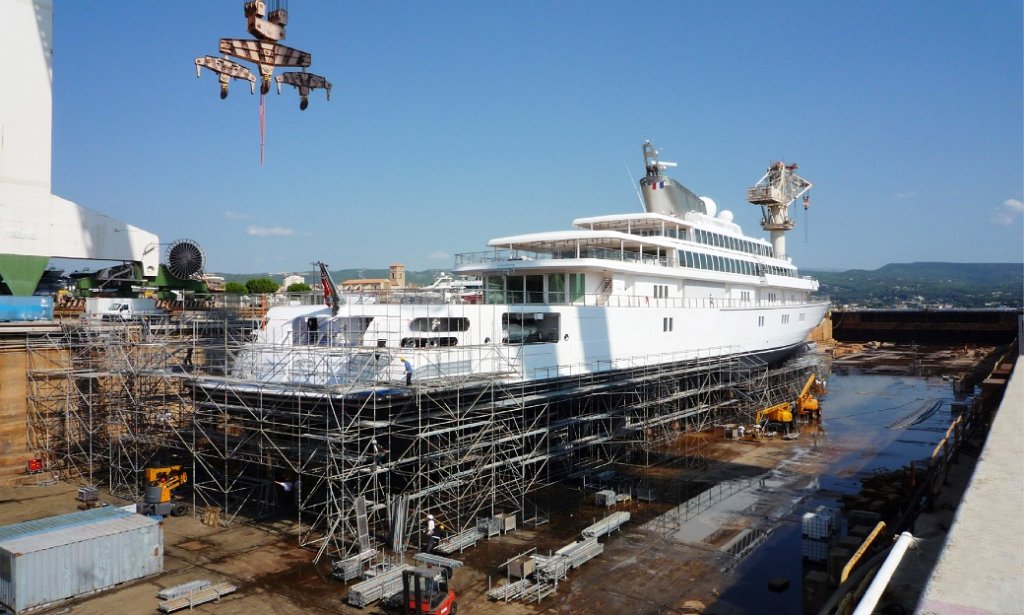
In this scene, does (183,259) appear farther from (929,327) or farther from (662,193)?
(929,327)

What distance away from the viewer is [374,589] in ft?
44.0

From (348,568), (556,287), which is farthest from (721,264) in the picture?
(348,568)

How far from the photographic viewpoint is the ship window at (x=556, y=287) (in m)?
25.1

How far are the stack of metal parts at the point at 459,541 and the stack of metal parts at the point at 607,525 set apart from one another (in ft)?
8.67

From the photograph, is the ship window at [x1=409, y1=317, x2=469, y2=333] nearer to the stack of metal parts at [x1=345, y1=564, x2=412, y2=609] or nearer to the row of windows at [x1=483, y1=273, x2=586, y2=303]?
the row of windows at [x1=483, y1=273, x2=586, y2=303]

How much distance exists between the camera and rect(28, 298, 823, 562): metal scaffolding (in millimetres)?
16312

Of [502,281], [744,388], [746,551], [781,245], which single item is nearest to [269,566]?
[746,551]

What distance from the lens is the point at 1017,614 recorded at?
5359mm

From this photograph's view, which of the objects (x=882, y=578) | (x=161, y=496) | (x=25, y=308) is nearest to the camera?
(x=882, y=578)

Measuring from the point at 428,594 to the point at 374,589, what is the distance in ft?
4.43

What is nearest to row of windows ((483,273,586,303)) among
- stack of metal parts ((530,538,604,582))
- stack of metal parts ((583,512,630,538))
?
stack of metal parts ((583,512,630,538))

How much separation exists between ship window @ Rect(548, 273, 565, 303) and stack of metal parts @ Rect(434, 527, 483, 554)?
33.8ft

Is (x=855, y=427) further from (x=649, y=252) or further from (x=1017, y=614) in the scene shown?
(x=1017, y=614)

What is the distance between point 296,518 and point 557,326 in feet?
31.7
